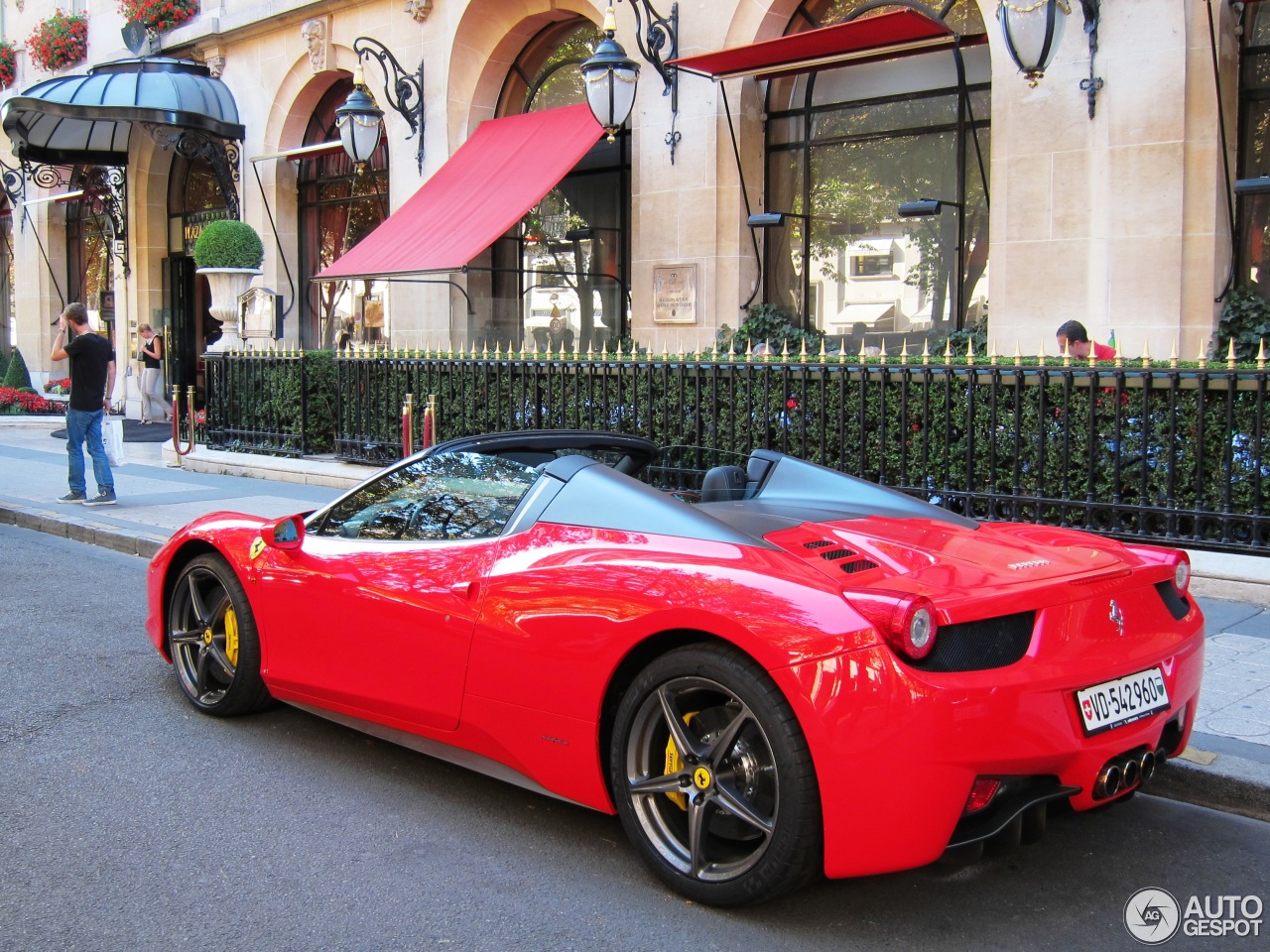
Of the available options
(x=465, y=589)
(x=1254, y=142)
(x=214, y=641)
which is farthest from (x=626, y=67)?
(x=465, y=589)

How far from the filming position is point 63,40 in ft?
75.4

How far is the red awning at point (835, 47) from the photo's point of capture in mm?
10891

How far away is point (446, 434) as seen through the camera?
42.5 feet

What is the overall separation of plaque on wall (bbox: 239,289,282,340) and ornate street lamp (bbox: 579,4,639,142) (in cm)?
619

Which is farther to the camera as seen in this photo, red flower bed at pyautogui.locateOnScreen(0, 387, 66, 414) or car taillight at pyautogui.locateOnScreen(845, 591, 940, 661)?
red flower bed at pyautogui.locateOnScreen(0, 387, 66, 414)

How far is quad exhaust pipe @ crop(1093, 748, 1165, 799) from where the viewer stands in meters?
3.36

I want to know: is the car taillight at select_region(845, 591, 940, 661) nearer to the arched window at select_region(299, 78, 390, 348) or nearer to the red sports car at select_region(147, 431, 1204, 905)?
the red sports car at select_region(147, 431, 1204, 905)

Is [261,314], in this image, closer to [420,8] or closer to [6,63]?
[420,8]

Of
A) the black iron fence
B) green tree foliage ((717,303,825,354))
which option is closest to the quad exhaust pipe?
the black iron fence

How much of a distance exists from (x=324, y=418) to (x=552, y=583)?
11.6 metres

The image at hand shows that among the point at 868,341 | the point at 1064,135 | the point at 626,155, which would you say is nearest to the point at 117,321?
the point at 626,155

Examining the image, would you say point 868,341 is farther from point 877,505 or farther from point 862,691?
point 862,691

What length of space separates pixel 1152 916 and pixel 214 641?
3.88 metres

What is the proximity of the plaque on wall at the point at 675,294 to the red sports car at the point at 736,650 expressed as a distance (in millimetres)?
8921
